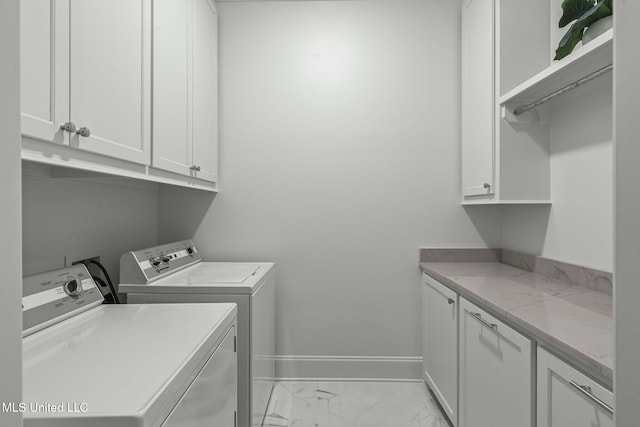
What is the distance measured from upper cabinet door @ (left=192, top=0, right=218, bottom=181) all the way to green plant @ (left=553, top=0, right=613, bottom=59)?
179cm

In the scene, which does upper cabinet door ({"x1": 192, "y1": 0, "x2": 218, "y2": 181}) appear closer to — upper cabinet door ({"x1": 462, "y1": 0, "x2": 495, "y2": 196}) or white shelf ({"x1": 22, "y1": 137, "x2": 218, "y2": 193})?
white shelf ({"x1": 22, "y1": 137, "x2": 218, "y2": 193})

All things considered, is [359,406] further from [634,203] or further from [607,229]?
[634,203]

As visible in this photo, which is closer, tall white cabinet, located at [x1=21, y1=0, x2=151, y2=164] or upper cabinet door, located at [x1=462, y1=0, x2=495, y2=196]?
tall white cabinet, located at [x1=21, y1=0, x2=151, y2=164]

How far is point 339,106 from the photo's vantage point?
2.53 m

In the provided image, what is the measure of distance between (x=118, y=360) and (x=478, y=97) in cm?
224

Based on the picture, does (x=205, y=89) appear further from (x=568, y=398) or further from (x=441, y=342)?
(x=568, y=398)

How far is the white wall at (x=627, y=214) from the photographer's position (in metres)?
0.51

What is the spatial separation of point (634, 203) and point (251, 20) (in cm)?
257

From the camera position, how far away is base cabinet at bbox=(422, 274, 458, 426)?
1.89 metres

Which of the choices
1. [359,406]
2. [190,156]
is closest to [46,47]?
[190,156]

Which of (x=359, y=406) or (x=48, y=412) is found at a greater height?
(x=48, y=412)

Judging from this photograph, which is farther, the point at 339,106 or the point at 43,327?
the point at 339,106

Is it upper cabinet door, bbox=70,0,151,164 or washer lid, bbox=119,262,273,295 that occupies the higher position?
upper cabinet door, bbox=70,0,151,164

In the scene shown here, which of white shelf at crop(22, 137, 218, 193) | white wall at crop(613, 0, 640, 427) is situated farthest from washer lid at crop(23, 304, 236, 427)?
white wall at crop(613, 0, 640, 427)
